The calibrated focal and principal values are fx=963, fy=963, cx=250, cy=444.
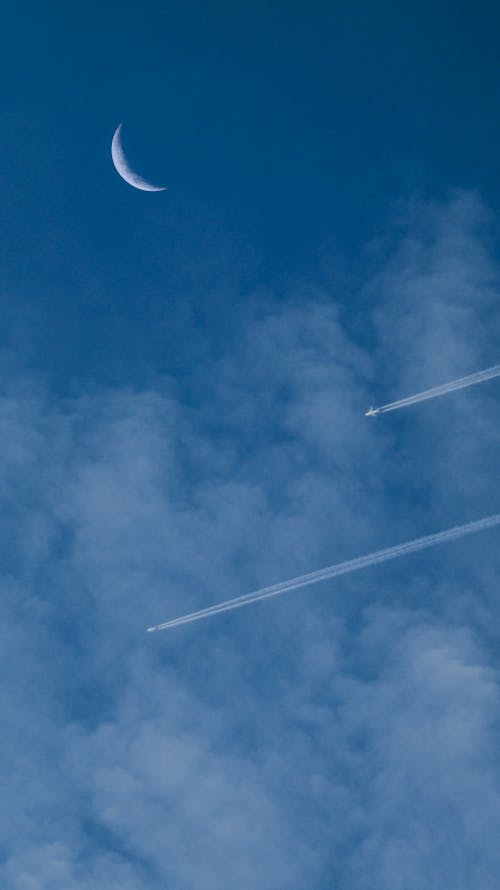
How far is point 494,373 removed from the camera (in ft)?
407

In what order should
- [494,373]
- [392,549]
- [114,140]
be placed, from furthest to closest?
[114,140] < [392,549] < [494,373]

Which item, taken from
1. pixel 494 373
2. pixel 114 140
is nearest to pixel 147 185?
pixel 114 140

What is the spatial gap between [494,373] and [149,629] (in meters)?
65.8

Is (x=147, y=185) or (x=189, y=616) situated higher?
(x=147, y=185)

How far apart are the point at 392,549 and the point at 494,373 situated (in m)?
32.0

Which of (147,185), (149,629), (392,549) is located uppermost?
(147,185)

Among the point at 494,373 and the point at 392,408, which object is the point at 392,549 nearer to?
the point at 392,408

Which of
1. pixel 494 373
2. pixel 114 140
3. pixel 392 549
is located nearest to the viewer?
pixel 494 373

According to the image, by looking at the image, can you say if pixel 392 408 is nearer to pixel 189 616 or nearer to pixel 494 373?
pixel 494 373

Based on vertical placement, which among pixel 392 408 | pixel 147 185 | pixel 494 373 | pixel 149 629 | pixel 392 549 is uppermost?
pixel 147 185

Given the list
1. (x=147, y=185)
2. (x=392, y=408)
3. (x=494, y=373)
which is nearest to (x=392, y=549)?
(x=392, y=408)

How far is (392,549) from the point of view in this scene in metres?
142

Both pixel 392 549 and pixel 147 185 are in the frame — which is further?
pixel 147 185

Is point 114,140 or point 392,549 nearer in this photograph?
point 392,549
